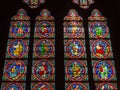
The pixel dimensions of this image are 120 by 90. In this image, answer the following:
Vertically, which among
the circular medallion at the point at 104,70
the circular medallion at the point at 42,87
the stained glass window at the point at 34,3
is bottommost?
the circular medallion at the point at 42,87

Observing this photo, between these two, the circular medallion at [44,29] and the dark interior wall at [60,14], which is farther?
the circular medallion at [44,29]

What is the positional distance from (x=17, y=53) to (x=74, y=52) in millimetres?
1566

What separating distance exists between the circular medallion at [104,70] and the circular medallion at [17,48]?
2.02 m

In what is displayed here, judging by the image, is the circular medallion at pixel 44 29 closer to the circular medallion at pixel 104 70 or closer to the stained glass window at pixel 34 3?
the stained glass window at pixel 34 3

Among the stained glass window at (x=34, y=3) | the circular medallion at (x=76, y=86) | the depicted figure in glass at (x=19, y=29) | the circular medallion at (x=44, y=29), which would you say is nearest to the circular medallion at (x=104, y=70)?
the circular medallion at (x=76, y=86)

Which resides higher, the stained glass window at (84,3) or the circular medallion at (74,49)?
the stained glass window at (84,3)

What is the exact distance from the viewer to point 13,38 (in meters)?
10.7

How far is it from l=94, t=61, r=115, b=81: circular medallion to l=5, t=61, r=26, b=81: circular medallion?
1940 millimetres

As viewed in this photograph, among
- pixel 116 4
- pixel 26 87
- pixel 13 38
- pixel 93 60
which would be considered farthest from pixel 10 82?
pixel 116 4

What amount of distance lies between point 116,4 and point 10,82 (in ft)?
13.2

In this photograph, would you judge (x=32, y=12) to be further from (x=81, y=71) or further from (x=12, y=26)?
(x=81, y=71)

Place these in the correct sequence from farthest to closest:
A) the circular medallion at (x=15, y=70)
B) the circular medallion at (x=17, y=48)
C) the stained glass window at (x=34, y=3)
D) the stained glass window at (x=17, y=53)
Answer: the stained glass window at (x=34, y=3)
the circular medallion at (x=17, y=48)
the circular medallion at (x=15, y=70)
the stained glass window at (x=17, y=53)

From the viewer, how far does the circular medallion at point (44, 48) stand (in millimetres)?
10320

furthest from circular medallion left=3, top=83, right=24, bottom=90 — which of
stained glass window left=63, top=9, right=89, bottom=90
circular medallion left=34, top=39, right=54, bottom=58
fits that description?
stained glass window left=63, top=9, right=89, bottom=90
